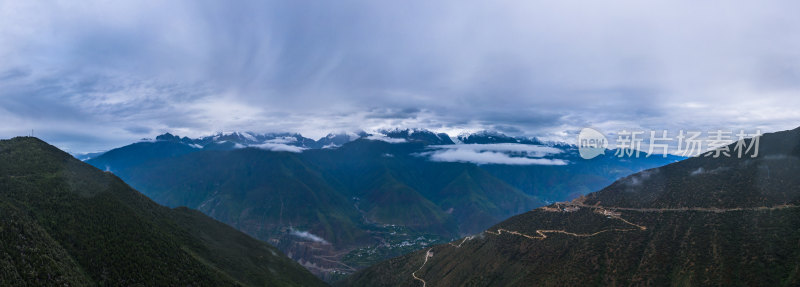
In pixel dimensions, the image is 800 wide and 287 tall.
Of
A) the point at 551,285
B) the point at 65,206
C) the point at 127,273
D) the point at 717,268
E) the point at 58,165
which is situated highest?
the point at 58,165

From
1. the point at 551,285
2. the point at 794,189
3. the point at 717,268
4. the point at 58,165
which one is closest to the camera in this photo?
the point at 717,268

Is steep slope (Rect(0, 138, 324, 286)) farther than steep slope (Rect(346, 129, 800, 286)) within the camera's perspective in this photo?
No

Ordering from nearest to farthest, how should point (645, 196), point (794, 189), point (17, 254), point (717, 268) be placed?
point (17, 254), point (717, 268), point (794, 189), point (645, 196)

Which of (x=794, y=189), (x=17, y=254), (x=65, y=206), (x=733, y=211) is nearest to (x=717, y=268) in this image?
(x=733, y=211)

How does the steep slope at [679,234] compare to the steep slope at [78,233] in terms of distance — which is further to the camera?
the steep slope at [679,234]

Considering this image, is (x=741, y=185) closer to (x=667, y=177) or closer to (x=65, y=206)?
(x=667, y=177)
